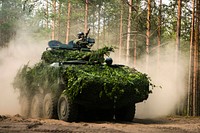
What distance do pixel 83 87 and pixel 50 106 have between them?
6.48 ft

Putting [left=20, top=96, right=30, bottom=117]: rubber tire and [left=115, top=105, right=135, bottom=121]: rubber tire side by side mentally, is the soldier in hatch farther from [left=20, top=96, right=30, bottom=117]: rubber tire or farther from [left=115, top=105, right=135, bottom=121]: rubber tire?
[left=115, top=105, right=135, bottom=121]: rubber tire

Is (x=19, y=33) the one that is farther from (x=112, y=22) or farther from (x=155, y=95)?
(x=155, y=95)

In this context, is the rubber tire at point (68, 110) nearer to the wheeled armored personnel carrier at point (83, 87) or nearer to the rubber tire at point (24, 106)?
the wheeled armored personnel carrier at point (83, 87)

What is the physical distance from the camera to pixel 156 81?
2244 cm

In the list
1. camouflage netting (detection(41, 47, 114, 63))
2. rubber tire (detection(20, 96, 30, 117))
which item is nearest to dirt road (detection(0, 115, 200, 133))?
camouflage netting (detection(41, 47, 114, 63))

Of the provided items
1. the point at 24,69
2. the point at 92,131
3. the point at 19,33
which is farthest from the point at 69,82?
the point at 19,33

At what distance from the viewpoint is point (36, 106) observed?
13.2 metres

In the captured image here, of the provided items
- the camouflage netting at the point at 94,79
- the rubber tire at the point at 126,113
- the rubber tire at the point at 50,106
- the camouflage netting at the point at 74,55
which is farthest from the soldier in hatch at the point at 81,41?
the rubber tire at the point at 126,113

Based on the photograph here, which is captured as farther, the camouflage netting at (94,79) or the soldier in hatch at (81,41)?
the soldier in hatch at (81,41)

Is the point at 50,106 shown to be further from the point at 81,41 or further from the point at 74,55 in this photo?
the point at 81,41

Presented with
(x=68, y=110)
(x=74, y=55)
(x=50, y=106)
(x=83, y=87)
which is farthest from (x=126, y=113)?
(x=74, y=55)

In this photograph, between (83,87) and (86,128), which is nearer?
(86,128)

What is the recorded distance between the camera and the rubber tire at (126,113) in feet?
39.1

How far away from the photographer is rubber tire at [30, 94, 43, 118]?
1307 cm
